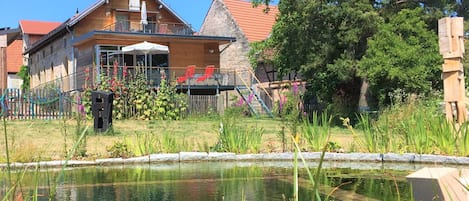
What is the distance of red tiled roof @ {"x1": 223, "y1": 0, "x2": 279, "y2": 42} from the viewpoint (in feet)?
111

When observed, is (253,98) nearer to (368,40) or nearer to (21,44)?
(368,40)

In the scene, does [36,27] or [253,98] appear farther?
[36,27]

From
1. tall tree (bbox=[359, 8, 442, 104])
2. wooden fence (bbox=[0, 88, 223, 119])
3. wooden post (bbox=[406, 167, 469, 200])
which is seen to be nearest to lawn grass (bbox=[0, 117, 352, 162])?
wooden fence (bbox=[0, 88, 223, 119])

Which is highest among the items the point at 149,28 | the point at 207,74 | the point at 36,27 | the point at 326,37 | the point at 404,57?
the point at 36,27

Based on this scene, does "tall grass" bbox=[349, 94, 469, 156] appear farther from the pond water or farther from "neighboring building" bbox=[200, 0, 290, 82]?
"neighboring building" bbox=[200, 0, 290, 82]

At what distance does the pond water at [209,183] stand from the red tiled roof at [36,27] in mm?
34808

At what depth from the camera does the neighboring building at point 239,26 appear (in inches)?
1324

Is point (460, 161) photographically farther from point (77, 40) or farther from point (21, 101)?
point (77, 40)

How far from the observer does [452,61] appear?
32.0ft

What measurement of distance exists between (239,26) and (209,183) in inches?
1098

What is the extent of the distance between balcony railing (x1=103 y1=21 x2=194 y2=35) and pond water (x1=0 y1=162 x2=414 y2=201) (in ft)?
63.8

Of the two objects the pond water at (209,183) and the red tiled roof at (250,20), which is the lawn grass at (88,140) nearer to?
the pond water at (209,183)

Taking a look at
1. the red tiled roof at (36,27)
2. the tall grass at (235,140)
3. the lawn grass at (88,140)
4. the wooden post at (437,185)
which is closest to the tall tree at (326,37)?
the lawn grass at (88,140)

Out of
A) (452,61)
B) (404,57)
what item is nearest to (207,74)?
(404,57)
